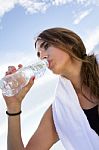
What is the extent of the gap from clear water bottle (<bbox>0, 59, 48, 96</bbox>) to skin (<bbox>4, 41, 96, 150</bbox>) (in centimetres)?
3

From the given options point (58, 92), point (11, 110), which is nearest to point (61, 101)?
point (58, 92)

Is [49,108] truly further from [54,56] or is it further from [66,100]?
[54,56]

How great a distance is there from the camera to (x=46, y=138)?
5.10 m

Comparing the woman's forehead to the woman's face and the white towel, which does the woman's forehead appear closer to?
the woman's face

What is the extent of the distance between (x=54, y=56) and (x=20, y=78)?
0.26 meters

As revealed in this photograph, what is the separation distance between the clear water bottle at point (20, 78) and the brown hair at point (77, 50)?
163mm

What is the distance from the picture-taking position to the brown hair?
491cm

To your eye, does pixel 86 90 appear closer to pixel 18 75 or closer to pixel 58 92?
pixel 58 92

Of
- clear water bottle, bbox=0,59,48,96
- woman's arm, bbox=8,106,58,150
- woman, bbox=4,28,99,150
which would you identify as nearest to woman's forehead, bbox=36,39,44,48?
woman, bbox=4,28,99,150

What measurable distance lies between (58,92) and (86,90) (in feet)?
0.62

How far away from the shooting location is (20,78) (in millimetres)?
4852

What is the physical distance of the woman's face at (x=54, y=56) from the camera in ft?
15.9

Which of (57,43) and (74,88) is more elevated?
(57,43)

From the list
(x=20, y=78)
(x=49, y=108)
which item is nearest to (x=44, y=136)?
(x=49, y=108)
